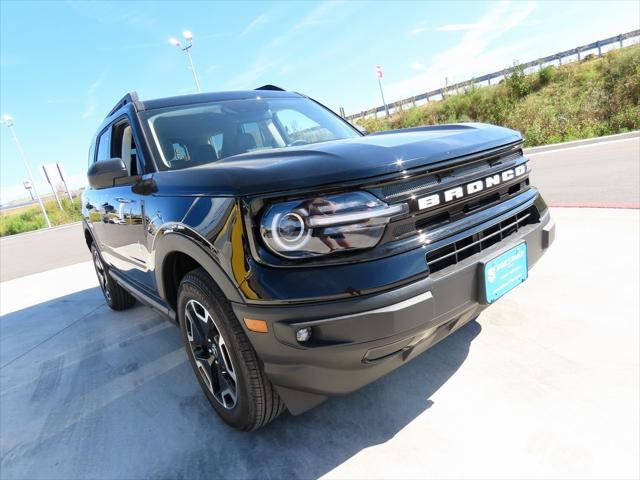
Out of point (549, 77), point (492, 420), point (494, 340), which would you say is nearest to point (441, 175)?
point (492, 420)

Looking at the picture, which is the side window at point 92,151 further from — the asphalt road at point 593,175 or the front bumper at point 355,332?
the asphalt road at point 593,175

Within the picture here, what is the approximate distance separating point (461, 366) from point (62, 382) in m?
2.70

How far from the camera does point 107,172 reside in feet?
7.78

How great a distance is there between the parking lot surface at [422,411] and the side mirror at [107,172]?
130 cm

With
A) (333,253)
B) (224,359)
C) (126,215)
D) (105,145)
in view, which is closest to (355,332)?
(333,253)

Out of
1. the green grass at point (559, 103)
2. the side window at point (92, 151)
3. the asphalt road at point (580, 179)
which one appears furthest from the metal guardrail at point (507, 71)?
the side window at point (92, 151)

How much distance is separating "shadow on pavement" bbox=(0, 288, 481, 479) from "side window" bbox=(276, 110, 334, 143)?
158cm

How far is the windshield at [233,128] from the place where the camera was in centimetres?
248

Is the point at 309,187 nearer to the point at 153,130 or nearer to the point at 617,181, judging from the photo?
the point at 153,130

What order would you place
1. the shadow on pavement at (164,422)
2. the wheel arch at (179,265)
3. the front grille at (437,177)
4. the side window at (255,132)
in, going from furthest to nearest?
the side window at (255,132), the shadow on pavement at (164,422), the wheel arch at (179,265), the front grille at (437,177)

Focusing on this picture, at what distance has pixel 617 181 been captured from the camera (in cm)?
585

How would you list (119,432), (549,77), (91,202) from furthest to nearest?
(549,77) < (91,202) < (119,432)

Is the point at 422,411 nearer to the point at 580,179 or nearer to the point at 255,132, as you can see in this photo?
the point at 255,132

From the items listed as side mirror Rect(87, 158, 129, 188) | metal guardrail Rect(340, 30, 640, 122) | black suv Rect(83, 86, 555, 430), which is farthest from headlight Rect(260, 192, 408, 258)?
metal guardrail Rect(340, 30, 640, 122)
